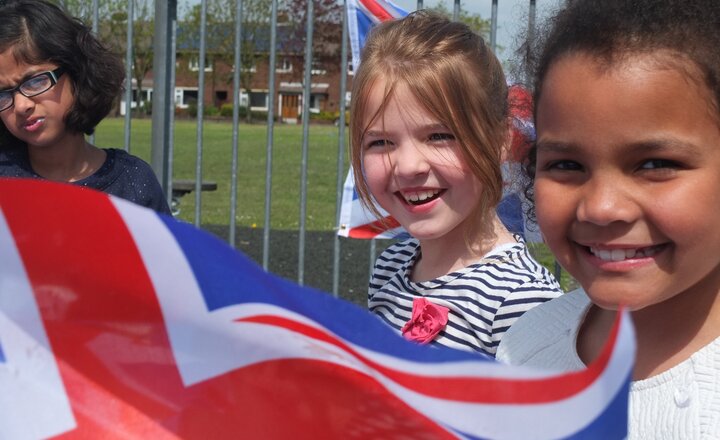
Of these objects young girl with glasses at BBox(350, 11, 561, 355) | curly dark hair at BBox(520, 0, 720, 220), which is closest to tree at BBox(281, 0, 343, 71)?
young girl with glasses at BBox(350, 11, 561, 355)

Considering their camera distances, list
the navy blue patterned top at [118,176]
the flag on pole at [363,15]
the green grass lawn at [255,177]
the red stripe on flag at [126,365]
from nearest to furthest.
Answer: the red stripe on flag at [126,365]
the navy blue patterned top at [118,176]
the flag on pole at [363,15]
the green grass lawn at [255,177]

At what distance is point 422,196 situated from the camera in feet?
7.44

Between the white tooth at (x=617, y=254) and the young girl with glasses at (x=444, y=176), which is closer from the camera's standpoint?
the white tooth at (x=617, y=254)

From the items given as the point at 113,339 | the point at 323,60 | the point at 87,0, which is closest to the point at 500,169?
the point at 113,339

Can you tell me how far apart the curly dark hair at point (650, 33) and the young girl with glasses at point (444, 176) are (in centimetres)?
83

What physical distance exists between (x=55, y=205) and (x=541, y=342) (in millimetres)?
848

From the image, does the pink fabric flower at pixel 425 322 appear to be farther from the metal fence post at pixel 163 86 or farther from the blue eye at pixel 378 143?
the metal fence post at pixel 163 86

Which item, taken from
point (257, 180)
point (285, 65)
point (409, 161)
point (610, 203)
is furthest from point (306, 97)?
point (285, 65)

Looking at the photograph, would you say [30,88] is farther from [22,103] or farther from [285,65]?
[285,65]

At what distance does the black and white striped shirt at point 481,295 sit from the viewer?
2.13m

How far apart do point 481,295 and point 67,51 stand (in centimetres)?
164

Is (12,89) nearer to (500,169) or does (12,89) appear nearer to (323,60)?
(500,169)

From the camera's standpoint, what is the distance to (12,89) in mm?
2906

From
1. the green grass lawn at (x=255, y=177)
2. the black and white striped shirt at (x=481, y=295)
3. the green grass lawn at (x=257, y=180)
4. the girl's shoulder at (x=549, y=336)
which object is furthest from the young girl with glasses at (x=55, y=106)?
the green grass lawn at (x=255, y=177)
